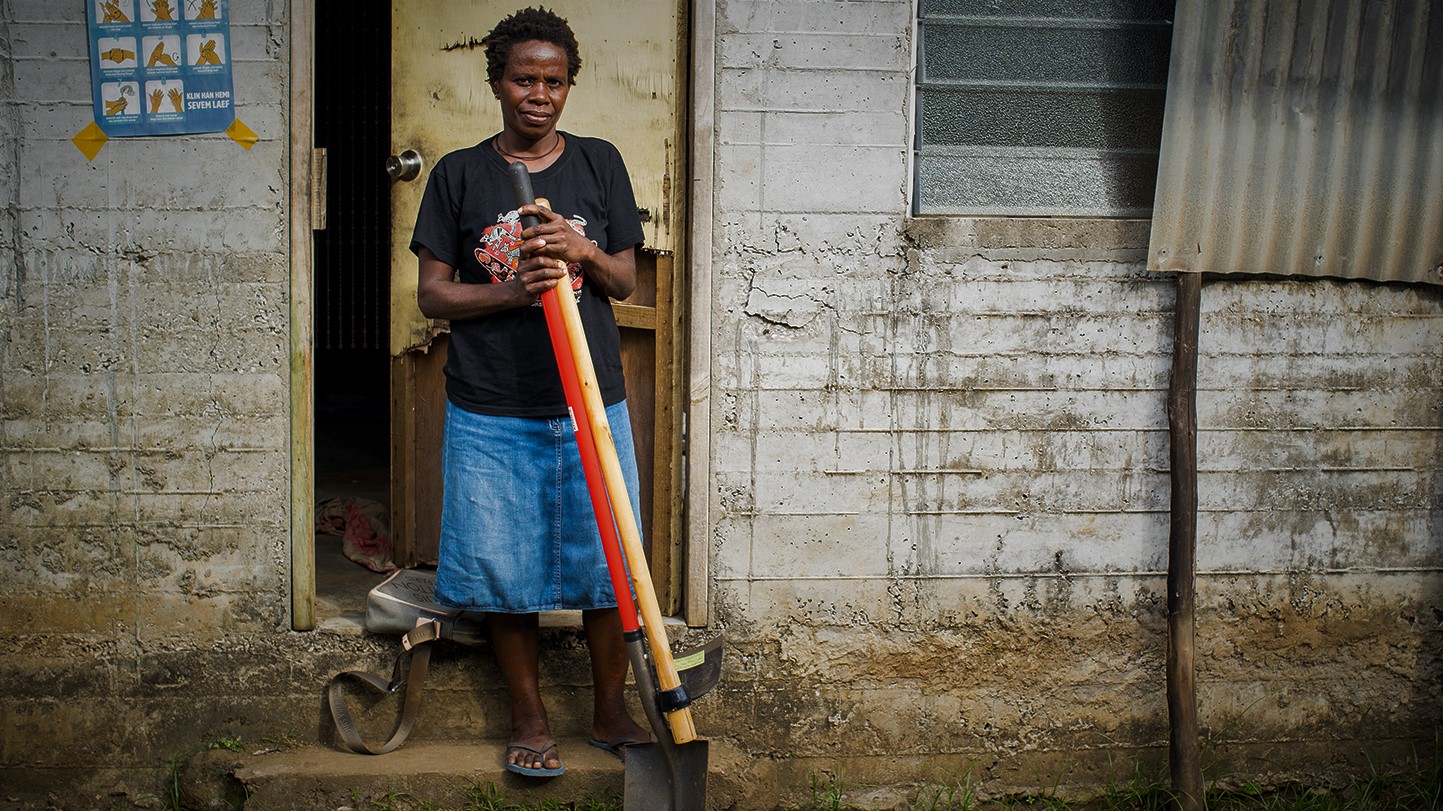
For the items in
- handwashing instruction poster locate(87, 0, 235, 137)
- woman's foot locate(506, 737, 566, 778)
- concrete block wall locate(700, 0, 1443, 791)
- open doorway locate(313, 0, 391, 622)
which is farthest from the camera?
open doorway locate(313, 0, 391, 622)

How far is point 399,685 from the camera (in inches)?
136

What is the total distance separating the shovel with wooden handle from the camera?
279 centimetres

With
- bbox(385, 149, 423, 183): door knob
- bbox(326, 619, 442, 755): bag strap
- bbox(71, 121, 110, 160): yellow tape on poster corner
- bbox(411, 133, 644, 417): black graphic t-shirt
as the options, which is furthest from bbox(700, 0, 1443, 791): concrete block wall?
bbox(71, 121, 110, 160): yellow tape on poster corner

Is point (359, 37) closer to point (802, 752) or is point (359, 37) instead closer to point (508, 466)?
point (508, 466)

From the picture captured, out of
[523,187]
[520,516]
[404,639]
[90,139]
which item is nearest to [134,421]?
[90,139]

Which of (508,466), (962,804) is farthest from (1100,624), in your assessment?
(508,466)

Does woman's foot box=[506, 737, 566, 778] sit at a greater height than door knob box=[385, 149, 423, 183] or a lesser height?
lesser

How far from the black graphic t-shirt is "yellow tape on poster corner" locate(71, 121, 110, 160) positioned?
106cm

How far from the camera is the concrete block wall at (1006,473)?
11.4ft

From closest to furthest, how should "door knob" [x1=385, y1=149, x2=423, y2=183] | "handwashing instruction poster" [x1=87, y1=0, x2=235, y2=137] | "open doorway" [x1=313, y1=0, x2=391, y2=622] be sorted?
"handwashing instruction poster" [x1=87, y1=0, x2=235, y2=137] < "door knob" [x1=385, y1=149, x2=423, y2=183] < "open doorway" [x1=313, y1=0, x2=391, y2=622]

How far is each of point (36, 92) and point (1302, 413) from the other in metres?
3.90

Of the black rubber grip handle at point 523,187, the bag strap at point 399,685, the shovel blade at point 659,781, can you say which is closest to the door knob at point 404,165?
the black rubber grip handle at point 523,187

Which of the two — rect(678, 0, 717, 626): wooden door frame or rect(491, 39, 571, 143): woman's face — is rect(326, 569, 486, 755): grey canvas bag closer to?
rect(678, 0, 717, 626): wooden door frame

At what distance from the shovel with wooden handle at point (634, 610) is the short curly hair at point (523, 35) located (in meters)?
0.31
